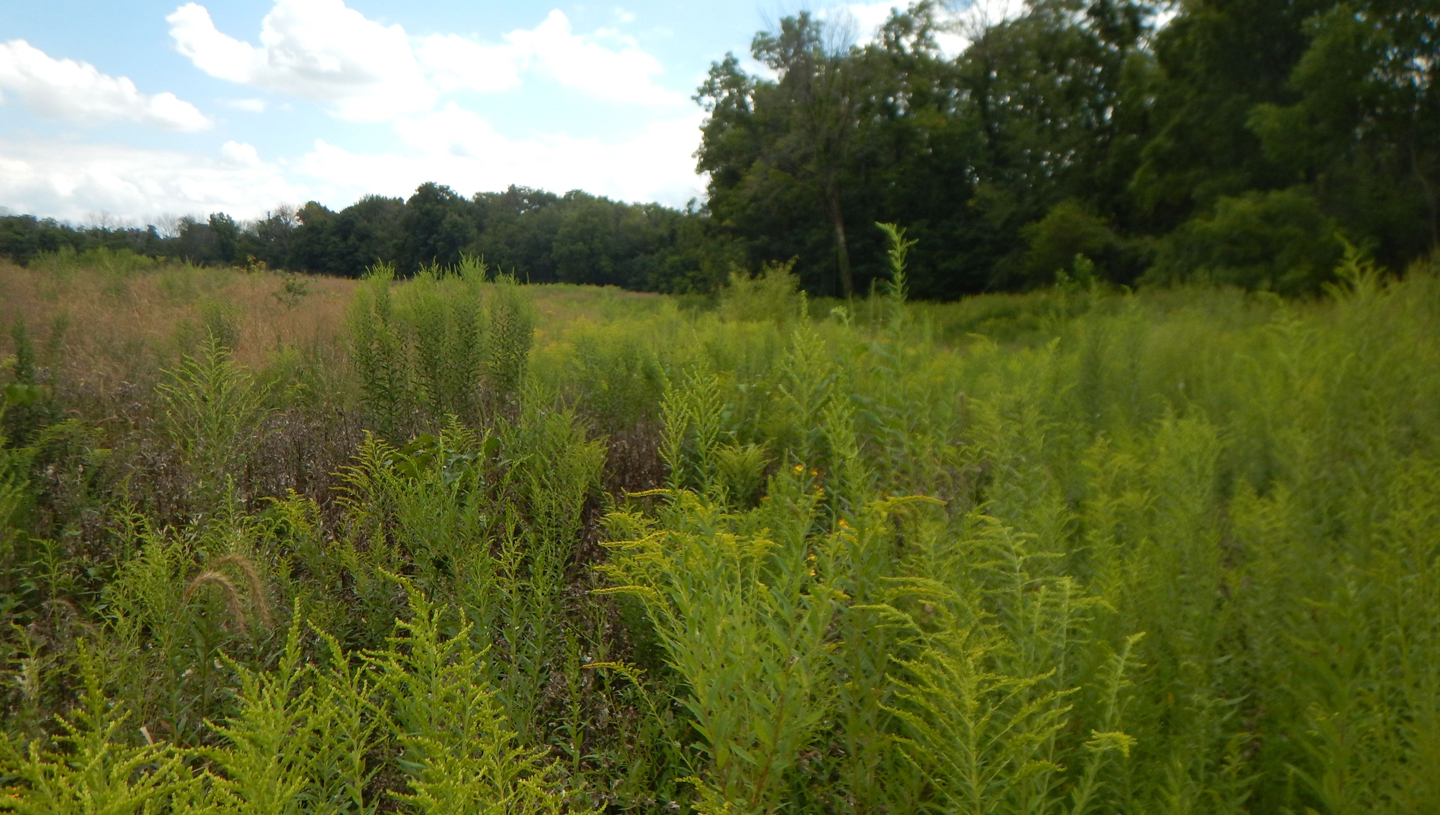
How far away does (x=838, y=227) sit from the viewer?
26672mm

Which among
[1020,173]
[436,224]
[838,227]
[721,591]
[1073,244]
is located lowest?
[721,591]

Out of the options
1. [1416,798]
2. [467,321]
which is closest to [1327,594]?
[1416,798]

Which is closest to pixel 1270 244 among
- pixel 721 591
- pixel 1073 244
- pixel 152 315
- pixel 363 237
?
pixel 1073 244

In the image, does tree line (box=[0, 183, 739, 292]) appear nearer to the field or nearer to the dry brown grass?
the dry brown grass

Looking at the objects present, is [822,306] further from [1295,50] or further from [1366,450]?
[1366,450]

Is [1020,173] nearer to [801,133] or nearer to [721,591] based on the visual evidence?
[801,133]

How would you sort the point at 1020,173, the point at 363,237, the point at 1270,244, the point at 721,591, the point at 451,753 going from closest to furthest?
1. the point at 451,753
2. the point at 721,591
3. the point at 363,237
4. the point at 1270,244
5. the point at 1020,173

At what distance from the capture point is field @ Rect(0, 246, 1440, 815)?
1275 millimetres

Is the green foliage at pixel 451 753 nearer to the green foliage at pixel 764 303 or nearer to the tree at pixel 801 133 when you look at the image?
the green foliage at pixel 764 303

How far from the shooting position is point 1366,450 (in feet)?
8.81

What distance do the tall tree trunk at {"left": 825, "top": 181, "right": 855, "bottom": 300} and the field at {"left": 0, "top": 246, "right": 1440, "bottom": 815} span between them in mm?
22149

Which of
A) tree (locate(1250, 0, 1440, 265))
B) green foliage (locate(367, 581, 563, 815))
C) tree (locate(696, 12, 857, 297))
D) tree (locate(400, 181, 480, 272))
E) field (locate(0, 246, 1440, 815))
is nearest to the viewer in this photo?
green foliage (locate(367, 581, 563, 815))

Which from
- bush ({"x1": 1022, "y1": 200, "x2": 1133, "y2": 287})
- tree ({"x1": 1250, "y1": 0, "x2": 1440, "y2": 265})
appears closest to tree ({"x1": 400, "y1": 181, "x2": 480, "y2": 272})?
tree ({"x1": 1250, "y1": 0, "x2": 1440, "y2": 265})

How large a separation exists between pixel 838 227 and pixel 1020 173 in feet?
19.3
